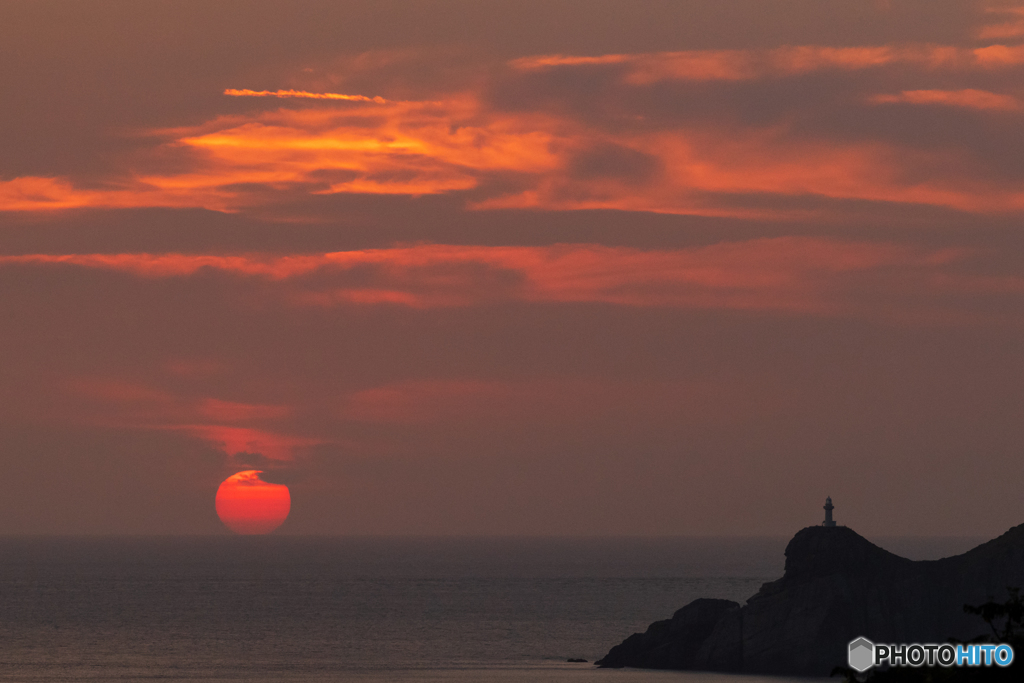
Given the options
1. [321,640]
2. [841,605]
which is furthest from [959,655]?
[321,640]

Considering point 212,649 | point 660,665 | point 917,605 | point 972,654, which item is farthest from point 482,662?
point 972,654

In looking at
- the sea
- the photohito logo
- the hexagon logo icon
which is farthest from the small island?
the photohito logo

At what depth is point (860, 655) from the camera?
90.0 m

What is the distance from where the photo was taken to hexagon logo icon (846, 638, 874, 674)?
87375 millimetres

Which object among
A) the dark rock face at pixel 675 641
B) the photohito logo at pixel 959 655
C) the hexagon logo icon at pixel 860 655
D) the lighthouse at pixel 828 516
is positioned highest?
the lighthouse at pixel 828 516

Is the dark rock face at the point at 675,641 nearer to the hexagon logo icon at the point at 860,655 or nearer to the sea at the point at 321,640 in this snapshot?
the sea at the point at 321,640

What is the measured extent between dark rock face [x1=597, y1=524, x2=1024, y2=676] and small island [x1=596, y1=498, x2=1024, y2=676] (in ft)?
0.26

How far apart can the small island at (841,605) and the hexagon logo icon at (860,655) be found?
637 centimetres

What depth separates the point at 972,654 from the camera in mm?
43781

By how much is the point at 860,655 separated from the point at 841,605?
12666 mm

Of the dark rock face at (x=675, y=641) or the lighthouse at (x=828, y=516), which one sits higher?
the lighthouse at (x=828, y=516)

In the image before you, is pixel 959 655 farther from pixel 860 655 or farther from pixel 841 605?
pixel 841 605

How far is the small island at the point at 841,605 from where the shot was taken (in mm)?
101812

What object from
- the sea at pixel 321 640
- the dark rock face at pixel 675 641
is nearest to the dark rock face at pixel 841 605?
the dark rock face at pixel 675 641
